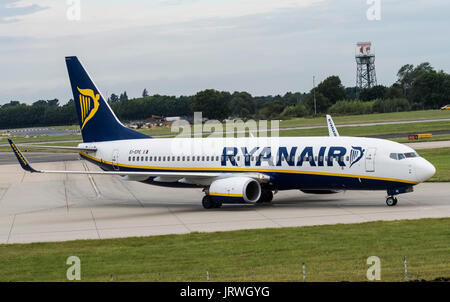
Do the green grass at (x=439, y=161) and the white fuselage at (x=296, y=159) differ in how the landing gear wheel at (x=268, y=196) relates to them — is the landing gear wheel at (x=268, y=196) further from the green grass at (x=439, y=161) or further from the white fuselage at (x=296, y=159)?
the green grass at (x=439, y=161)

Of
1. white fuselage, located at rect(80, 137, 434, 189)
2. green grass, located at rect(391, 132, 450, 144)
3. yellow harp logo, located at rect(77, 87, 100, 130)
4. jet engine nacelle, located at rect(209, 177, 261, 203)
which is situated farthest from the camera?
green grass, located at rect(391, 132, 450, 144)

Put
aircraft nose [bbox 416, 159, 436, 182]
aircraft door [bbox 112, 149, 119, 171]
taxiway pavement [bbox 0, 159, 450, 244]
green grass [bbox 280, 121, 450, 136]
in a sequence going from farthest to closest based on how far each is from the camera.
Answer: green grass [bbox 280, 121, 450, 136] < aircraft door [bbox 112, 149, 119, 171] < aircraft nose [bbox 416, 159, 436, 182] < taxiway pavement [bbox 0, 159, 450, 244]

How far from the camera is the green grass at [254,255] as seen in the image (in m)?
18.4

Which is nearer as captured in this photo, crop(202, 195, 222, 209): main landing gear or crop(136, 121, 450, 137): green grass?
crop(202, 195, 222, 209): main landing gear

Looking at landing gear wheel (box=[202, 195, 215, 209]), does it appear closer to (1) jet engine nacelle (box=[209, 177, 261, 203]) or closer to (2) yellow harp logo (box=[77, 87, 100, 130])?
(1) jet engine nacelle (box=[209, 177, 261, 203])

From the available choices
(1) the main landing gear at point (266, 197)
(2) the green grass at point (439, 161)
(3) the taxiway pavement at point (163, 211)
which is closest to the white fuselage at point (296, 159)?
(1) the main landing gear at point (266, 197)

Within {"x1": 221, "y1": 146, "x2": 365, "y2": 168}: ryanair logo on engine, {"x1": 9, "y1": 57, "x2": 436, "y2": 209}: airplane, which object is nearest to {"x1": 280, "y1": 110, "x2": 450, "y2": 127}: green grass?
{"x1": 9, "y1": 57, "x2": 436, "y2": 209}: airplane

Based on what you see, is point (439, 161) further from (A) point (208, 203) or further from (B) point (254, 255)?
(B) point (254, 255)

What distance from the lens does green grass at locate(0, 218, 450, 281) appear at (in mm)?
18359

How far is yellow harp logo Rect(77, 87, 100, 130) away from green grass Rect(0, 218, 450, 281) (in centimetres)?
1689
